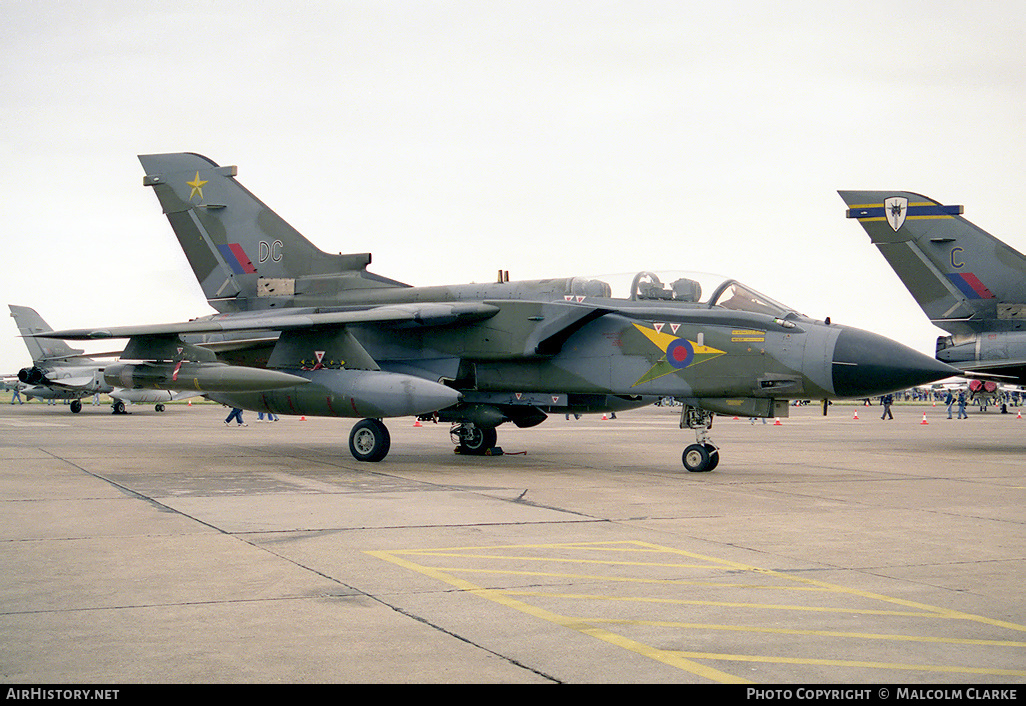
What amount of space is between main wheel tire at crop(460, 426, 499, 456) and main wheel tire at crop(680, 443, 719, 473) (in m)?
4.18

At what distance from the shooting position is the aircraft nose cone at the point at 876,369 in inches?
463

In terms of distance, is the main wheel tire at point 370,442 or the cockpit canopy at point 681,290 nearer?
the cockpit canopy at point 681,290

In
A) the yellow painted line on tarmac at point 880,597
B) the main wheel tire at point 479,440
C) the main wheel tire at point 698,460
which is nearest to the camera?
the yellow painted line on tarmac at point 880,597

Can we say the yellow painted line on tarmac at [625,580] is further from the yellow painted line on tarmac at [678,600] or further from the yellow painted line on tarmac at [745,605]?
the yellow painted line on tarmac at [745,605]

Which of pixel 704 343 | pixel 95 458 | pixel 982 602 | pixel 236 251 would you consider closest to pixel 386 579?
pixel 982 602

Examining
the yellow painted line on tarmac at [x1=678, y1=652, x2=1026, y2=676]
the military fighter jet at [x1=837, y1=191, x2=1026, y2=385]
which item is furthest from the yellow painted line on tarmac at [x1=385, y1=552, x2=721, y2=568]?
the military fighter jet at [x1=837, y1=191, x2=1026, y2=385]

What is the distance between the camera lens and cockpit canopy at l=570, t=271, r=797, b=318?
13.0m

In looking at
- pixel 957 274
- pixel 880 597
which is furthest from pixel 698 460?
pixel 957 274

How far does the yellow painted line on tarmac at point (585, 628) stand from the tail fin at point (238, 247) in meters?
11.3

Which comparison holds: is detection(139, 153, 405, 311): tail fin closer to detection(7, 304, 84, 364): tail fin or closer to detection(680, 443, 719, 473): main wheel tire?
detection(680, 443, 719, 473): main wheel tire

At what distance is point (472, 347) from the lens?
14547 mm

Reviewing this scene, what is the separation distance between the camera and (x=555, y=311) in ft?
45.9

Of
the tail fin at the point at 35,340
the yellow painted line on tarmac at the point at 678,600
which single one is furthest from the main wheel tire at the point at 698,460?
the tail fin at the point at 35,340

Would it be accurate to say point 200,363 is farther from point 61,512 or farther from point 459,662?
point 459,662
